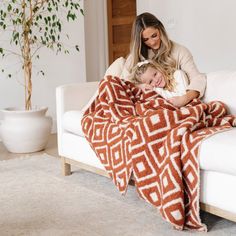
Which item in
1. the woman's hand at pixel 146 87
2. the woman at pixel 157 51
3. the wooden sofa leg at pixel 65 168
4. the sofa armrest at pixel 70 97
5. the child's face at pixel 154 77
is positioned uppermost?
the woman at pixel 157 51

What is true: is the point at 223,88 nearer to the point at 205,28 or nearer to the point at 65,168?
the point at 65,168

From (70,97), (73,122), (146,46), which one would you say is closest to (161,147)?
(73,122)

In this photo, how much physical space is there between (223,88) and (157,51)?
54 centimetres

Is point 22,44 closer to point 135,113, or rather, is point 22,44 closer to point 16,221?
point 135,113

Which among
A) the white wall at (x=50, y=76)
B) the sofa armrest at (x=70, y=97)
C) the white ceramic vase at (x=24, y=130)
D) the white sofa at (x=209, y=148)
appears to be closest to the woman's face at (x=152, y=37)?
the white sofa at (x=209, y=148)

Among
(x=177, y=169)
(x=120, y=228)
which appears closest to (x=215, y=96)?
(x=177, y=169)

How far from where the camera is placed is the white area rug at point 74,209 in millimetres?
2184

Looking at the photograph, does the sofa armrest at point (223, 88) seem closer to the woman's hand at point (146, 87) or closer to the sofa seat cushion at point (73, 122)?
the woman's hand at point (146, 87)

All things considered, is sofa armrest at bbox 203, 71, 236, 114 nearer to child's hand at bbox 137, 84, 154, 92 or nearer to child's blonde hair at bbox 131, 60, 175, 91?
child's blonde hair at bbox 131, 60, 175, 91

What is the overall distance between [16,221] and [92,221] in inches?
14.8

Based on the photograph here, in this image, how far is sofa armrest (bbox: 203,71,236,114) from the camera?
2531 millimetres

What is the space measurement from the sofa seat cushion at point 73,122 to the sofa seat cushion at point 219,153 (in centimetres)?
101

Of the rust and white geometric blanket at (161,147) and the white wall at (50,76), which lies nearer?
the rust and white geometric blanket at (161,147)

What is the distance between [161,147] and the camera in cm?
223
